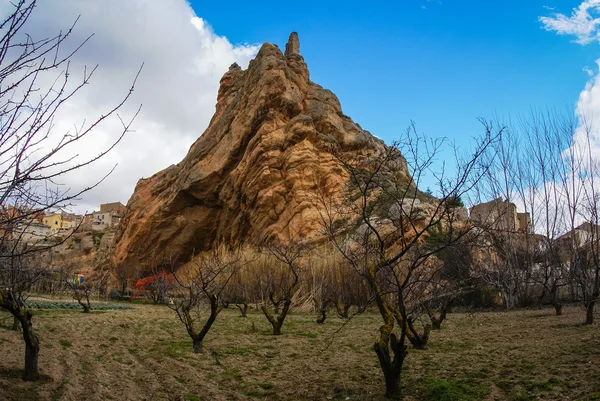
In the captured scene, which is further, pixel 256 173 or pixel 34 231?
pixel 256 173

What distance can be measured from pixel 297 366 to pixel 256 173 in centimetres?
2080

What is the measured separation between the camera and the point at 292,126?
2622cm

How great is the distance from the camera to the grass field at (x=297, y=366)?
4230mm

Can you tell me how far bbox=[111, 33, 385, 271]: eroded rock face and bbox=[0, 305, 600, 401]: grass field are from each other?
49.1 feet

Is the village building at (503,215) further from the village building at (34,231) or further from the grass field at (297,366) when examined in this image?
the village building at (34,231)

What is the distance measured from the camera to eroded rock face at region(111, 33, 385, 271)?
25.2 metres

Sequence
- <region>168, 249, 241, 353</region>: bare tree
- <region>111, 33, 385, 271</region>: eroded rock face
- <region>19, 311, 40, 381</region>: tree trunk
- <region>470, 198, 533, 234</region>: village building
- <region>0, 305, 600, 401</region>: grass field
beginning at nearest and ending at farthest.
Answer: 1. <region>0, 305, 600, 401</region>: grass field
2. <region>19, 311, 40, 381</region>: tree trunk
3. <region>168, 249, 241, 353</region>: bare tree
4. <region>470, 198, 533, 234</region>: village building
5. <region>111, 33, 385, 271</region>: eroded rock face

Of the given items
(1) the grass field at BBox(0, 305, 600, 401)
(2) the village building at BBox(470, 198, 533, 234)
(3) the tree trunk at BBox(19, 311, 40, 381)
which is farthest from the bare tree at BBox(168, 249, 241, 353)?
(2) the village building at BBox(470, 198, 533, 234)

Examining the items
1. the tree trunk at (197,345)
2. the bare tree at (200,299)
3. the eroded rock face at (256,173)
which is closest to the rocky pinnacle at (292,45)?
the eroded rock face at (256,173)

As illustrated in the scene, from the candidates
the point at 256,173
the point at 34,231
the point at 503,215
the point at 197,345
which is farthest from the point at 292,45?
the point at 34,231

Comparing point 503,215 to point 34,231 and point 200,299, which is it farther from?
point 34,231

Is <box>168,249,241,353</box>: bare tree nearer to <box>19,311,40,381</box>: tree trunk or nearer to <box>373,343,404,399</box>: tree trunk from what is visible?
<box>19,311,40,381</box>: tree trunk

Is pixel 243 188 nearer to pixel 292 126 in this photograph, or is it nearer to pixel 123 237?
pixel 292 126

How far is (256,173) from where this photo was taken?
26250 millimetres
